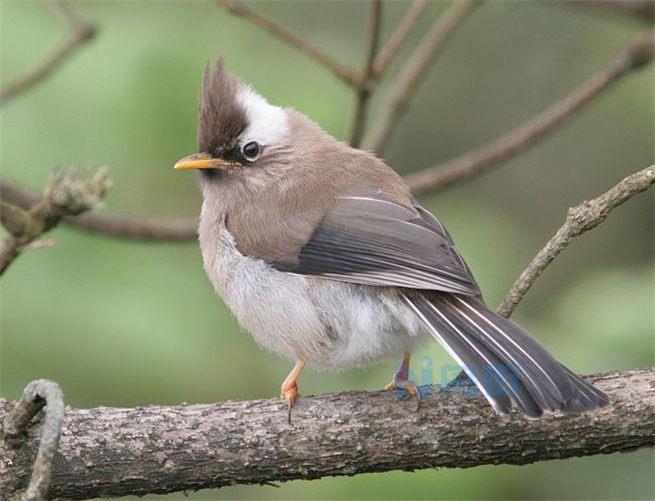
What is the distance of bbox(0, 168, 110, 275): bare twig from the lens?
315 cm

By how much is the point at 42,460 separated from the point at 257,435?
1096 mm

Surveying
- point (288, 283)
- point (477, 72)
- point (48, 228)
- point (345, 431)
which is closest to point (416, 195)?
point (288, 283)

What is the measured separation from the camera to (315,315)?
15.1 feet

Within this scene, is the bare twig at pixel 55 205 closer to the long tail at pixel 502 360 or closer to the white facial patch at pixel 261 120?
the long tail at pixel 502 360

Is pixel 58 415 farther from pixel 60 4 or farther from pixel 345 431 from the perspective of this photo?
pixel 60 4

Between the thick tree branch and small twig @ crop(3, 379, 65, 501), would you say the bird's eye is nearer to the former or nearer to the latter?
the thick tree branch

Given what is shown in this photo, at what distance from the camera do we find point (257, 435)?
13.2ft

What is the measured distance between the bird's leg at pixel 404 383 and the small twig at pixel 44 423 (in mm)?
1422

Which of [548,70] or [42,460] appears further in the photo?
[548,70]

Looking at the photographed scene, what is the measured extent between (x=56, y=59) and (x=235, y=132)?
94cm

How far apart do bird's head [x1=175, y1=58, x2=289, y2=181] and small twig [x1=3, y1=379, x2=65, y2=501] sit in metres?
1.82

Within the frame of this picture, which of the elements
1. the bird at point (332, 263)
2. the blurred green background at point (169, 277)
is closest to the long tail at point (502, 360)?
the bird at point (332, 263)

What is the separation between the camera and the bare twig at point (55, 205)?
3.15m

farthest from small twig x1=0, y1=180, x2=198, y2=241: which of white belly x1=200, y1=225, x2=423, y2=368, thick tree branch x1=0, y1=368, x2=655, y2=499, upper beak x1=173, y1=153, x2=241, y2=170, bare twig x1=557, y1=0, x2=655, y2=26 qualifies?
bare twig x1=557, y1=0, x2=655, y2=26
